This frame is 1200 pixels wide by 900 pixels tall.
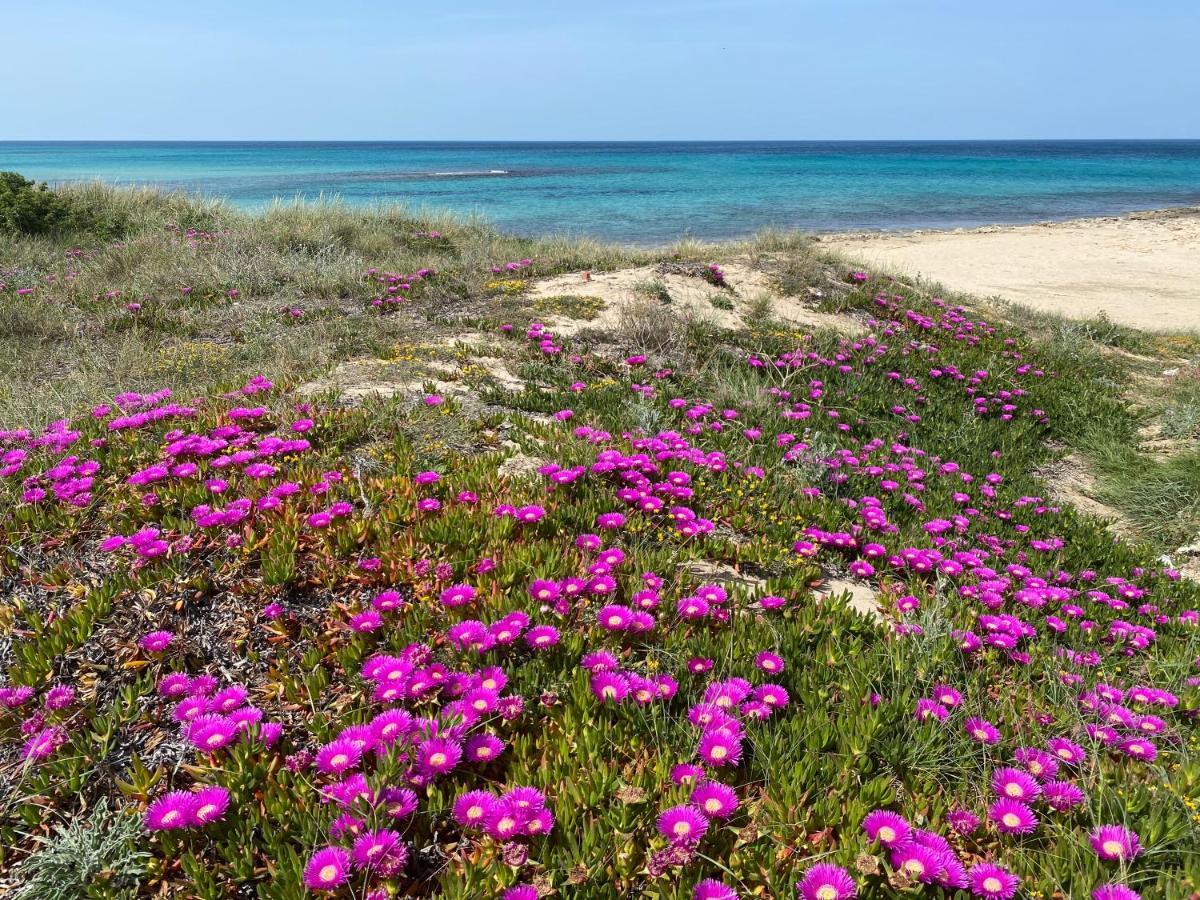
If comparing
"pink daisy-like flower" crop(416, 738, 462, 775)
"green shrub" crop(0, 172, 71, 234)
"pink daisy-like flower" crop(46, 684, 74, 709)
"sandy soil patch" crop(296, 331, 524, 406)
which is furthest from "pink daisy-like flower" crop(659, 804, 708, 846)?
"green shrub" crop(0, 172, 71, 234)

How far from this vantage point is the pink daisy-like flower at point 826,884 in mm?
1794

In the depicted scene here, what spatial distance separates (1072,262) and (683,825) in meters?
23.1

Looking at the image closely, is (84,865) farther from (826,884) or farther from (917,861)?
(917,861)

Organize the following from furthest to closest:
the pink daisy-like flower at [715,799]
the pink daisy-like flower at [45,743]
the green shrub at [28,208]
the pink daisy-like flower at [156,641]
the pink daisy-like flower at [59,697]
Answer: the green shrub at [28,208]
the pink daisy-like flower at [156,641]
the pink daisy-like flower at [59,697]
the pink daisy-like flower at [45,743]
the pink daisy-like flower at [715,799]

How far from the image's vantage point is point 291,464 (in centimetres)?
405

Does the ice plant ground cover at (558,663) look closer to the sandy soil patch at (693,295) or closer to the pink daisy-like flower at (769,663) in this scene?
the pink daisy-like flower at (769,663)

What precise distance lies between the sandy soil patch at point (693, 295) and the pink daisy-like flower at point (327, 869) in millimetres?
7454

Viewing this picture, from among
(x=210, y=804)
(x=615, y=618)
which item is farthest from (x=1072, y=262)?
(x=210, y=804)

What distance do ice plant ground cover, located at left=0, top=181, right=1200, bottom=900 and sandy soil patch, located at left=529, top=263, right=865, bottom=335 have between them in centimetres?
429

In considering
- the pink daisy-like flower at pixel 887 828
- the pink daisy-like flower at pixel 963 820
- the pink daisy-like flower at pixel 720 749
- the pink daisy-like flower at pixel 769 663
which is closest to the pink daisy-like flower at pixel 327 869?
the pink daisy-like flower at pixel 720 749

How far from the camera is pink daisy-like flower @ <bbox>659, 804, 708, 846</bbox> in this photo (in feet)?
6.24

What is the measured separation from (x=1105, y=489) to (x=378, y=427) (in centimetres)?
655

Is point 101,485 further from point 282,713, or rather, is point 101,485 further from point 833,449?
point 833,449

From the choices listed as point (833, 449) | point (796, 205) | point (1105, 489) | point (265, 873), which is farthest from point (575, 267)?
point (796, 205)
